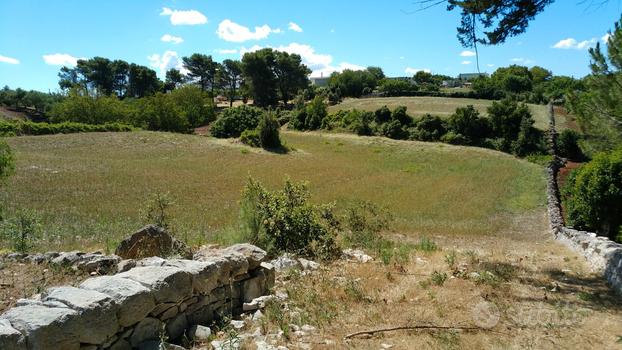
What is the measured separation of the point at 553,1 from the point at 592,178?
10.6 m

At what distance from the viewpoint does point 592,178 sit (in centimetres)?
1738

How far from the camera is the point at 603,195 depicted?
16672mm

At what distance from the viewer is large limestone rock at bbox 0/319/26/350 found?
385 centimetres

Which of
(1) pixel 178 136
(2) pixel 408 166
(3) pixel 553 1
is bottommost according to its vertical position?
(2) pixel 408 166

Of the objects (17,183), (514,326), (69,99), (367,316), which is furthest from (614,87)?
(69,99)

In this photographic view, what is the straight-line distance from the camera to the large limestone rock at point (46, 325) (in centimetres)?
405

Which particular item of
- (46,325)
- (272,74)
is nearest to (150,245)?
(46,325)

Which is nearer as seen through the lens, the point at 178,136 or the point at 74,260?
the point at 74,260

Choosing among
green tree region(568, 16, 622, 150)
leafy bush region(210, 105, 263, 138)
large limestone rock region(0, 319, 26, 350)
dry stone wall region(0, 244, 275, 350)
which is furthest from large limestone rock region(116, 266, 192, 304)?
leafy bush region(210, 105, 263, 138)

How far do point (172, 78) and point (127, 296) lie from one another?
381ft

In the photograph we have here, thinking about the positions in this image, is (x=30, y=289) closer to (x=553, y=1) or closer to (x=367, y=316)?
(x=367, y=316)

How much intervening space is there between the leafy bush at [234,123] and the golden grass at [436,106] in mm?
21314

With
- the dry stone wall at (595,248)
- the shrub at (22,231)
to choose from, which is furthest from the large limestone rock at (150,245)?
the dry stone wall at (595,248)

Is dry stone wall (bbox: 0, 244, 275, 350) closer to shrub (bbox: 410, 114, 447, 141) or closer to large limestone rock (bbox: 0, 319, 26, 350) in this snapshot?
large limestone rock (bbox: 0, 319, 26, 350)
